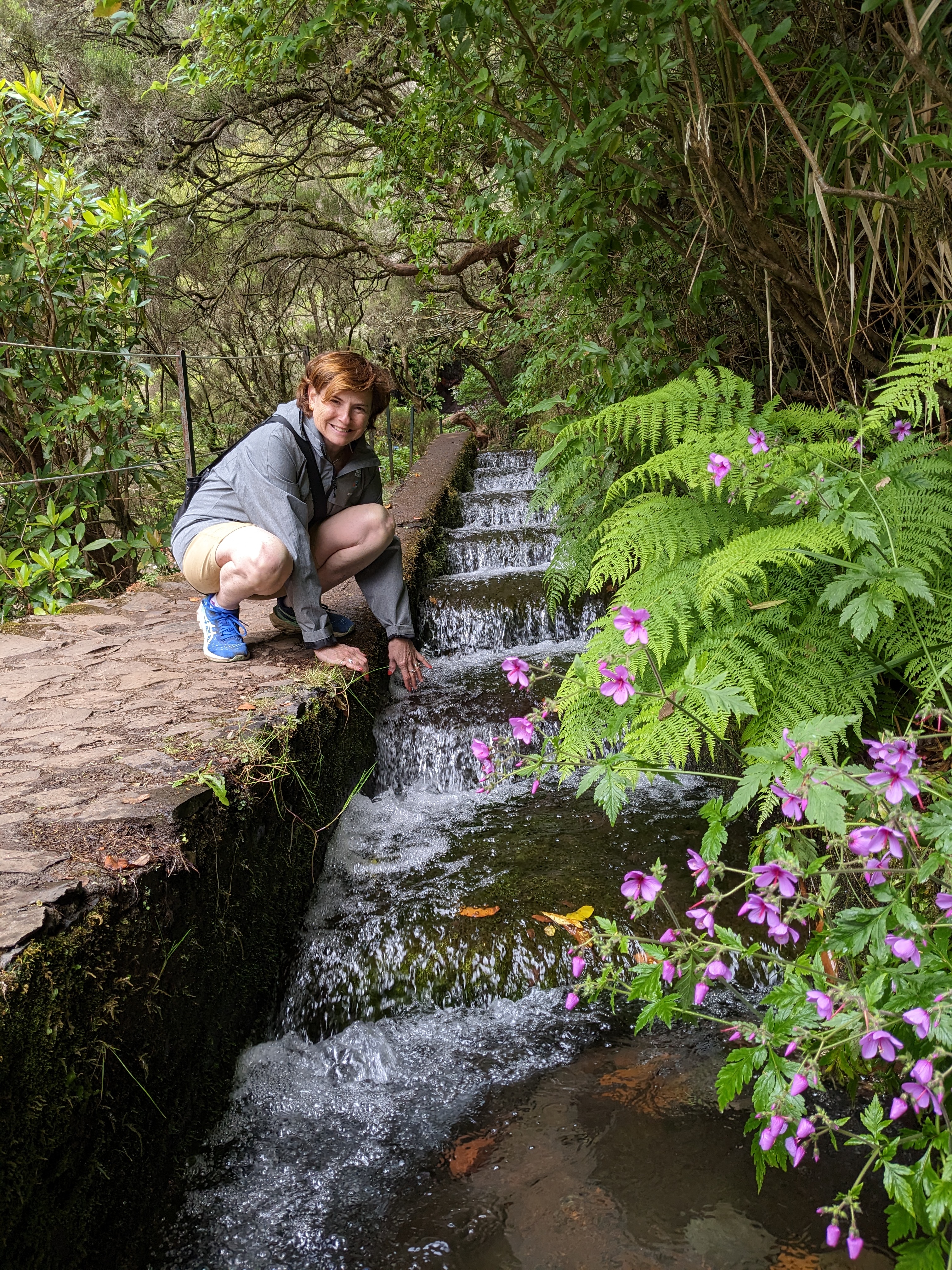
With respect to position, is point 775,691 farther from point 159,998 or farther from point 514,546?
point 514,546

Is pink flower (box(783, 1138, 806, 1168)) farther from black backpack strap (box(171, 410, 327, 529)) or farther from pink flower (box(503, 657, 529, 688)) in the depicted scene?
black backpack strap (box(171, 410, 327, 529))

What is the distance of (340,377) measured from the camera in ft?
11.0

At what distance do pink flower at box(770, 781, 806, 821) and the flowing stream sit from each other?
2.97 feet

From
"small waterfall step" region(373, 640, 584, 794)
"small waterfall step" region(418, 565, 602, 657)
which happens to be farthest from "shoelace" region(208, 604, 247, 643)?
"small waterfall step" region(418, 565, 602, 657)

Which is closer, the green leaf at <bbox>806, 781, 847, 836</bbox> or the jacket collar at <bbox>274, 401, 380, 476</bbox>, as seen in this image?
the green leaf at <bbox>806, 781, 847, 836</bbox>

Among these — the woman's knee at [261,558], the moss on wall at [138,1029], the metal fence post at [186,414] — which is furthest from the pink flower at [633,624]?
the metal fence post at [186,414]

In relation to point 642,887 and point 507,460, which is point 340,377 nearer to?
point 642,887

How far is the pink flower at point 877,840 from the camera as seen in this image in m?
1.33

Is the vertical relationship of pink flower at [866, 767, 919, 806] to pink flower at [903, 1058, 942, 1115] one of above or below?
above

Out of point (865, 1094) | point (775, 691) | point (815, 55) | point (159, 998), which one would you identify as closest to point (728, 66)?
point (815, 55)

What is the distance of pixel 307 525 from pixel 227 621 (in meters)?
0.64

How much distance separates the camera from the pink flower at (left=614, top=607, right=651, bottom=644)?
5.35ft

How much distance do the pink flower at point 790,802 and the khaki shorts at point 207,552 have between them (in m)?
2.43

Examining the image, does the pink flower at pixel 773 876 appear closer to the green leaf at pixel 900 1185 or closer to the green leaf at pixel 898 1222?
the green leaf at pixel 900 1185
